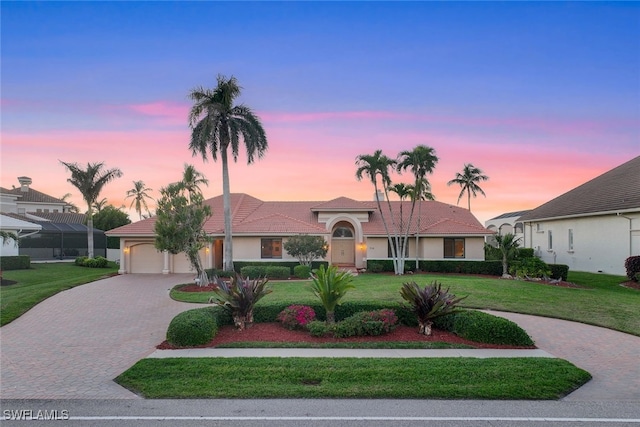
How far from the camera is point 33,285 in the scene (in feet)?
66.6

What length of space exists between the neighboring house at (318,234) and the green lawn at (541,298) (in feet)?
28.0

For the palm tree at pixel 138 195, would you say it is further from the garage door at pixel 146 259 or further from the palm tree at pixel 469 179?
the palm tree at pixel 469 179

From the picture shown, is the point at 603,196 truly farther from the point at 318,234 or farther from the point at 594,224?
the point at 318,234

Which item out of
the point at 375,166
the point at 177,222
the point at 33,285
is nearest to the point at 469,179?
the point at 375,166

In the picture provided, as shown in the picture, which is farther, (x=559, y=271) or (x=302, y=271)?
(x=302, y=271)

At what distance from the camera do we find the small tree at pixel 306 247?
24.2m

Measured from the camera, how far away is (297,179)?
115ft

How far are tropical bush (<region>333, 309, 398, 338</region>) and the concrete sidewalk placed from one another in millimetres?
870

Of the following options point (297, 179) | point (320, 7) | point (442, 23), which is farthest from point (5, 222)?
point (442, 23)

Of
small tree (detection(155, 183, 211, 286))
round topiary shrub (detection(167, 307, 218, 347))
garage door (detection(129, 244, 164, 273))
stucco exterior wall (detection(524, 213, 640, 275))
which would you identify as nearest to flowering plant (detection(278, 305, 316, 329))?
round topiary shrub (detection(167, 307, 218, 347))

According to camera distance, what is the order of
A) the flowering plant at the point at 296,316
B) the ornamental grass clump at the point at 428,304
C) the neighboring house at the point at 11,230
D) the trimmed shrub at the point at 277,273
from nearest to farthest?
the ornamental grass clump at the point at 428,304, the flowering plant at the point at 296,316, the trimmed shrub at the point at 277,273, the neighboring house at the point at 11,230

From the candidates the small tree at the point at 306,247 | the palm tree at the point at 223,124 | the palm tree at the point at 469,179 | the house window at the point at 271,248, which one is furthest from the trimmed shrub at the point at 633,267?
the palm tree at the point at 469,179

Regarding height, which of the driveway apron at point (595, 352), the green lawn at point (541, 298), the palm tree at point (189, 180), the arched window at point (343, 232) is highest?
the palm tree at point (189, 180)

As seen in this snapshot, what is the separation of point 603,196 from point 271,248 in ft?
70.9
